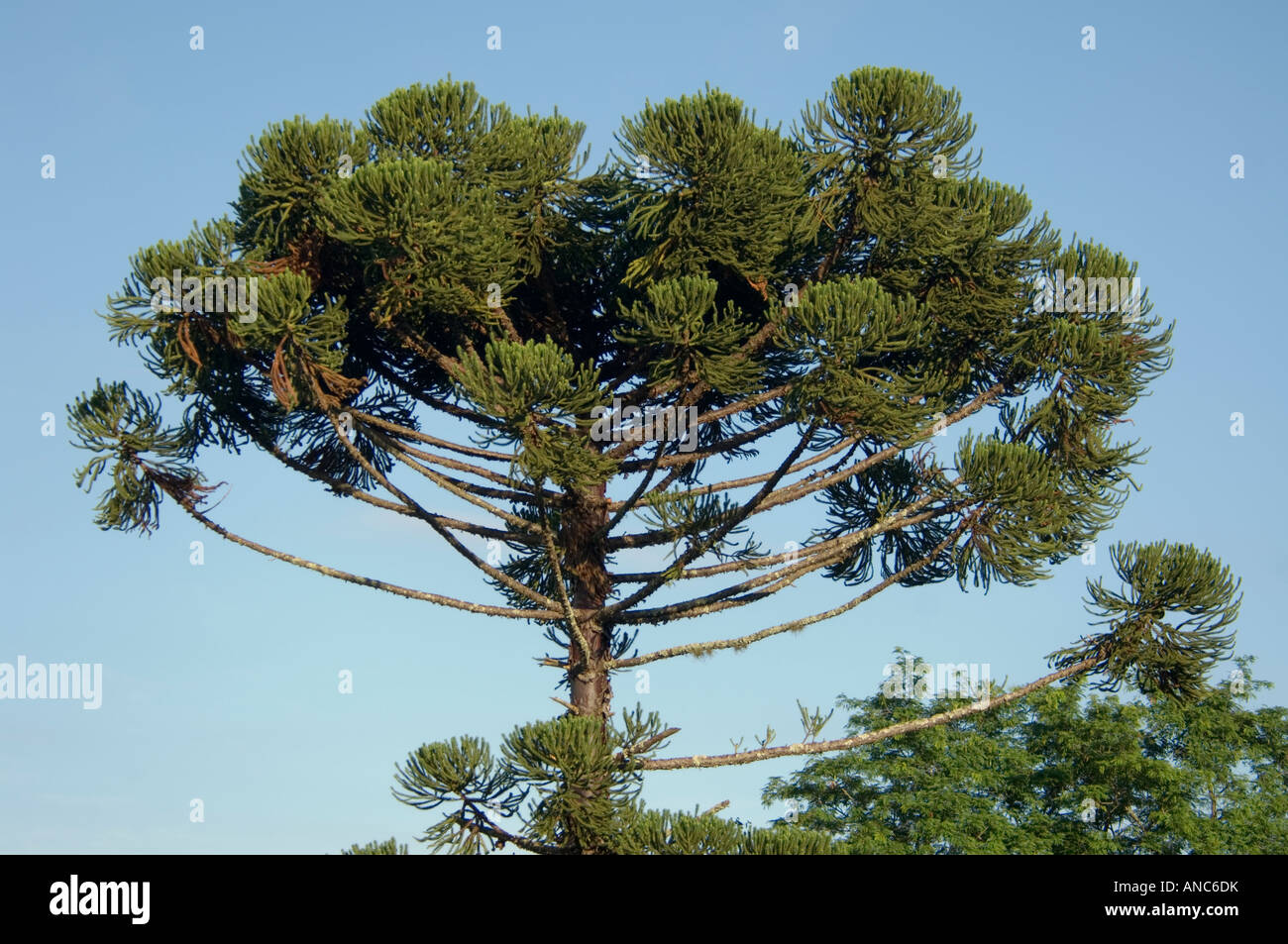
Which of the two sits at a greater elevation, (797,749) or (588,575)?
(588,575)

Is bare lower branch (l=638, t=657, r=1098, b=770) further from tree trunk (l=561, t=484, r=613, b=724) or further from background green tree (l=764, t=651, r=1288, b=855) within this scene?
background green tree (l=764, t=651, r=1288, b=855)

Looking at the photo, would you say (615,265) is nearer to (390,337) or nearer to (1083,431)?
(390,337)

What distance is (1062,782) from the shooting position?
3061cm

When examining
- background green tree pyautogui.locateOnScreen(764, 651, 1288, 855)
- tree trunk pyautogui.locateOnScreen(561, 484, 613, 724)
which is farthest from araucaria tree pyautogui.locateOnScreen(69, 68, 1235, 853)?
background green tree pyautogui.locateOnScreen(764, 651, 1288, 855)

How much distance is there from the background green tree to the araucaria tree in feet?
46.8

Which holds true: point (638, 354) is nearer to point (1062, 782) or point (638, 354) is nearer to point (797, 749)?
point (797, 749)

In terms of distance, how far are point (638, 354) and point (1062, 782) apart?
20.0 m

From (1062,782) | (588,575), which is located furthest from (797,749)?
(1062,782)

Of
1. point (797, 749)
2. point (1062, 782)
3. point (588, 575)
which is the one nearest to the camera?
point (797, 749)

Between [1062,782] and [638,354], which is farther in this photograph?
[1062,782]
